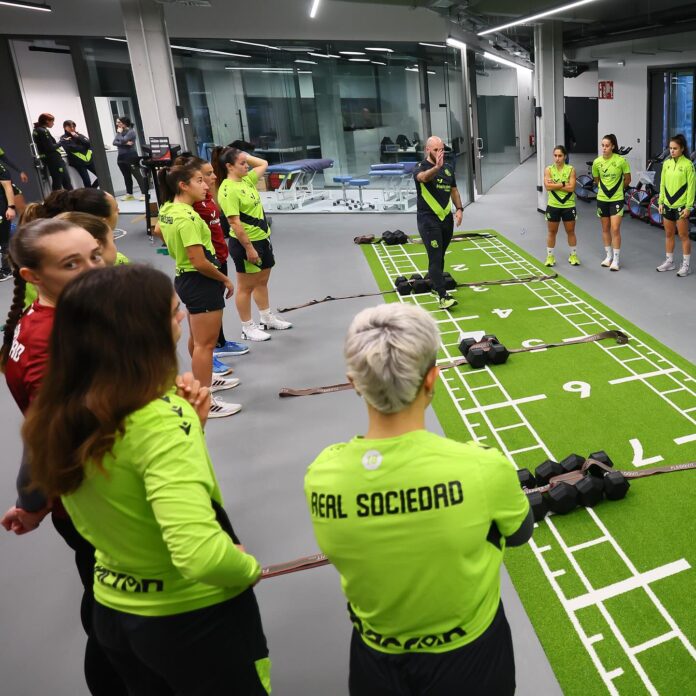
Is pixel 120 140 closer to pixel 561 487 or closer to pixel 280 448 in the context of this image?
pixel 280 448

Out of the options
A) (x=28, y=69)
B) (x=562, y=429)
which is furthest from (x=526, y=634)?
(x=28, y=69)

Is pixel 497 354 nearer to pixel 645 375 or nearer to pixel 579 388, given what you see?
pixel 579 388

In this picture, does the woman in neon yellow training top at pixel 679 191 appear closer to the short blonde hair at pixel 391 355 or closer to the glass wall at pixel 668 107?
the glass wall at pixel 668 107

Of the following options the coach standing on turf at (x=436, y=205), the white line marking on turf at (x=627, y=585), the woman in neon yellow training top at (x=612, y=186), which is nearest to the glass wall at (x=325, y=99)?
the woman in neon yellow training top at (x=612, y=186)

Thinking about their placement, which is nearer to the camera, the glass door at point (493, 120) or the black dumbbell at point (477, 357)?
the black dumbbell at point (477, 357)

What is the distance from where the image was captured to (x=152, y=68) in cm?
898

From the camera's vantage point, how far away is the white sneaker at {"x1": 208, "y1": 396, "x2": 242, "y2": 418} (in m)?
4.18

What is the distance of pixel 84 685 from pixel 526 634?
5.56ft

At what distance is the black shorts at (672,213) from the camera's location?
20.7 ft

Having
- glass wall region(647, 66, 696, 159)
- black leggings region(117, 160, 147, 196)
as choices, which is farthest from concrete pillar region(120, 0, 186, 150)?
glass wall region(647, 66, 696, 159)

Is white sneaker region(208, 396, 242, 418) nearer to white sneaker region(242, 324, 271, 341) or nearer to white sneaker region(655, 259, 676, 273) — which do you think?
white sneaker region(242, 324, 271, 341)

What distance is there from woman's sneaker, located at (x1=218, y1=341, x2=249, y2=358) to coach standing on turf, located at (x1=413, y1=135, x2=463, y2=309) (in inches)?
77.1

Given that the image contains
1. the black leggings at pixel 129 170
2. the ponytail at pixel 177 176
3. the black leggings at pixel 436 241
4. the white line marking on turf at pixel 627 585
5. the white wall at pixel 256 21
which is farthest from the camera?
the black leggings at pixel 129 170

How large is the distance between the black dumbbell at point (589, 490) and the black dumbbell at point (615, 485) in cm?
3
